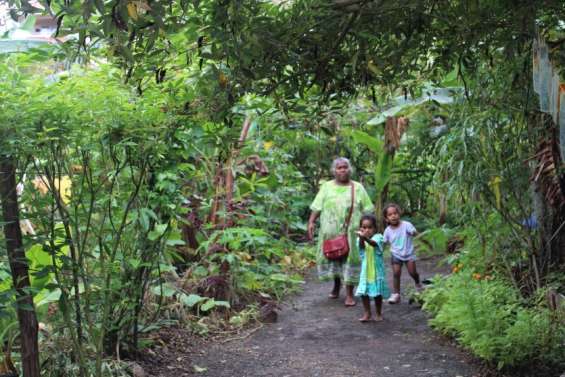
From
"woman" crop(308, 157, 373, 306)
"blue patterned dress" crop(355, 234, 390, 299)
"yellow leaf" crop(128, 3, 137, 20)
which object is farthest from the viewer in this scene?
"woman" crop(308, 157, 373, 306)

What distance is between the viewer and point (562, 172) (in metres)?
4.99

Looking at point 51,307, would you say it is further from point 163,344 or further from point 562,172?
point 562,172

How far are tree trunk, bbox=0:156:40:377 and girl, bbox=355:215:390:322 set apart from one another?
3.92m

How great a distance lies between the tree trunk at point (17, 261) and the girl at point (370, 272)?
12.8 feet

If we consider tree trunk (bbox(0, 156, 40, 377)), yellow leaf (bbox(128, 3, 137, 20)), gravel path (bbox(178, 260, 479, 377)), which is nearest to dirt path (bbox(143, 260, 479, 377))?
Answer: gravel path (bbox(178, 260, 479, 377))

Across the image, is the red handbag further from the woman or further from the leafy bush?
the leafy bush

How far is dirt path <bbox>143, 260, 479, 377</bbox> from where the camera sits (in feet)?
19.0

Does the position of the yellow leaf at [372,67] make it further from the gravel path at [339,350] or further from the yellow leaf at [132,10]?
the gravel path at [339,350]

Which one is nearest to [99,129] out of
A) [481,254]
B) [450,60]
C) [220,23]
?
[220,23]

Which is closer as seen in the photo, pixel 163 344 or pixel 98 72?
pixel 98 72

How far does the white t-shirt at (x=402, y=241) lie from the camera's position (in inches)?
322

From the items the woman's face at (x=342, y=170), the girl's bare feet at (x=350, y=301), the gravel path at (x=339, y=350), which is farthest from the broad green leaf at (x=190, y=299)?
the woman's face at (x=342, y=170)

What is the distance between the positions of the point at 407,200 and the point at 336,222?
268 inches

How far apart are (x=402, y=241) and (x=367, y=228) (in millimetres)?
883
